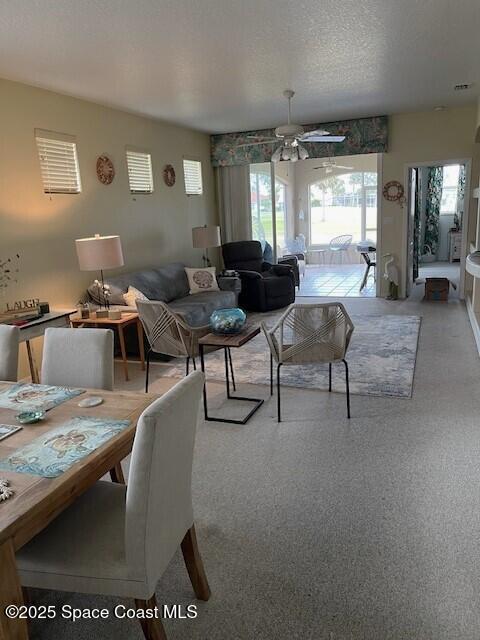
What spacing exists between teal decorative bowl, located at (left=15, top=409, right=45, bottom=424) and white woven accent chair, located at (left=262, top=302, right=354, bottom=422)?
5.68 ft

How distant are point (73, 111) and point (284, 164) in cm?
699

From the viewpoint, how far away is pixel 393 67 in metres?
4.32

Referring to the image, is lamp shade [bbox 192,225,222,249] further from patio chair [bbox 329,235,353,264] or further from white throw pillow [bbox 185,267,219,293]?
patio chair [bbox 329,235,353,264]

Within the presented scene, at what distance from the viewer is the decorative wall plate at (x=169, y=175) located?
21.5ft

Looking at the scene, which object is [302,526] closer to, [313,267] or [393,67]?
[393,67]

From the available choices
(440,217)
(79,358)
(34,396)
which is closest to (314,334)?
(79,358)

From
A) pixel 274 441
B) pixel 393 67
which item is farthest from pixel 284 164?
pixel 274 441

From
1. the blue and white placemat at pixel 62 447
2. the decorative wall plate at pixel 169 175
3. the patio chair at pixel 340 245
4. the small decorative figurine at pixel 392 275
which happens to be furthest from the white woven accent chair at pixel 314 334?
the patio chair at pixel 340 245

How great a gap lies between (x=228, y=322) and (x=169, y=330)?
0.56 m

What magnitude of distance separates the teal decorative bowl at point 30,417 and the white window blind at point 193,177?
18.9ft

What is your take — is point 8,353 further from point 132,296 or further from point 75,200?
point 75,200

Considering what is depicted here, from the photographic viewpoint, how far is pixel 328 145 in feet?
23.3

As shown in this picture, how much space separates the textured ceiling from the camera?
292 centimetres

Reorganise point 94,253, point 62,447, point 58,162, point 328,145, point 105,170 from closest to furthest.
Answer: point 62,447
point 94,253
point 58,162
point 105,170
point 328,145
